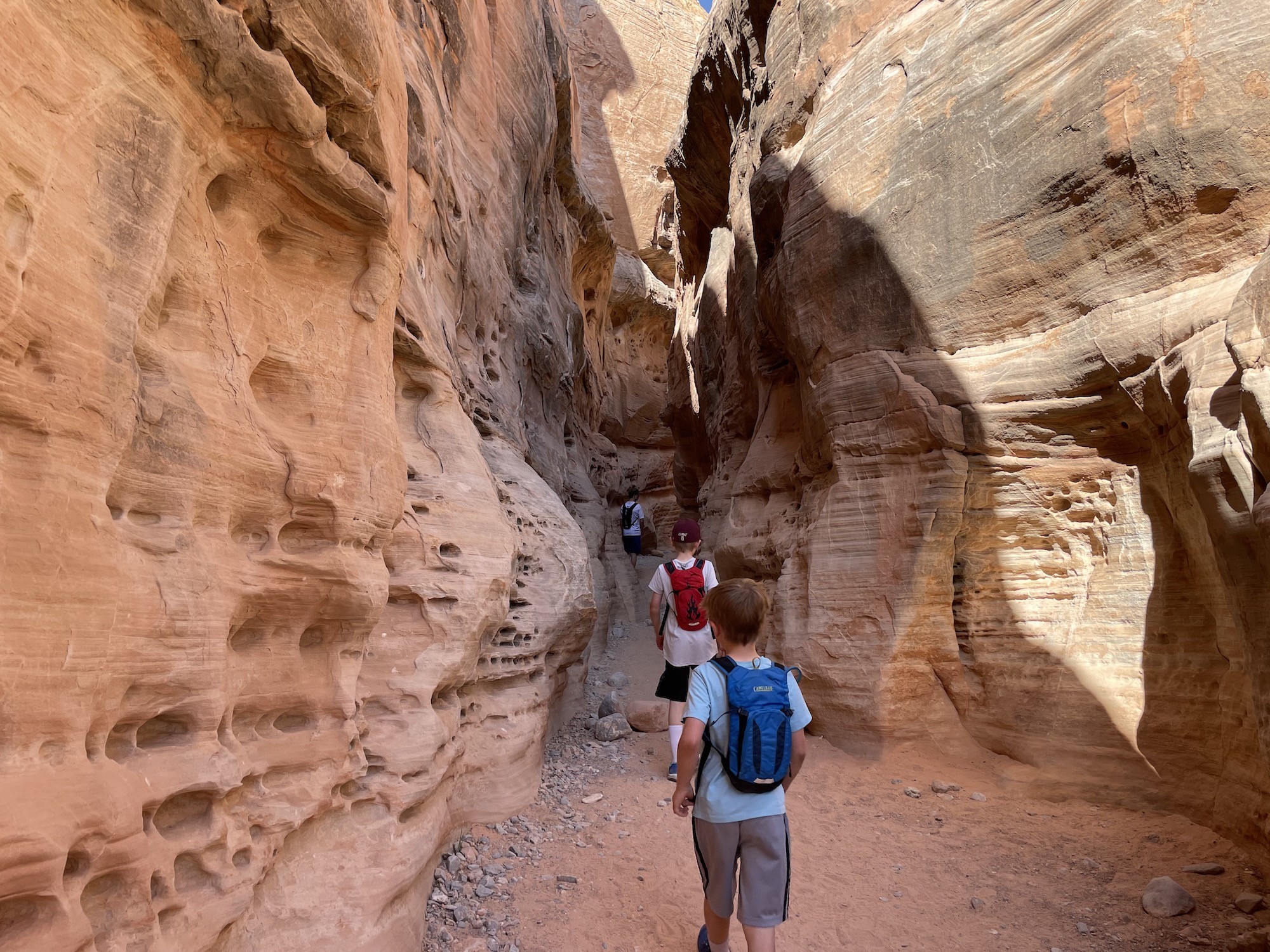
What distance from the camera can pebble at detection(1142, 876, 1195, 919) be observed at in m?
3.47

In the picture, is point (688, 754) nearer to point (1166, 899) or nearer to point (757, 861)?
point (757, 861)

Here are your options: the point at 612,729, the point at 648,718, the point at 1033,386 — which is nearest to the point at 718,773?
the point at 612,729

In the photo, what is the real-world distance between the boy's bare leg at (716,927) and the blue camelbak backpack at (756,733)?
644 millimetres

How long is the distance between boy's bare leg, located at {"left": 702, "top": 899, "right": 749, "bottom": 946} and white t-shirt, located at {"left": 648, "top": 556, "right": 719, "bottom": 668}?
2.41m

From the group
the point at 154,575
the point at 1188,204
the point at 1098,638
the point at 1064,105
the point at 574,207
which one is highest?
the point at 574,207

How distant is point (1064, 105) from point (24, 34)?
6.40 m

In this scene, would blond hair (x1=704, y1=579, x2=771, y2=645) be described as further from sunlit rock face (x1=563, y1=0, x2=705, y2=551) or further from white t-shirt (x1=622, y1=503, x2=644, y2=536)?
sunlit rock face (x1=563, y1=0, x2=705, y2=551)

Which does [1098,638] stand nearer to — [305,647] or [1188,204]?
[1188,204]

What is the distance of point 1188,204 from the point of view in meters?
4.76

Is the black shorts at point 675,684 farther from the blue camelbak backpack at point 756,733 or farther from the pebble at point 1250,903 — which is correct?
the pebble at point 1250,903

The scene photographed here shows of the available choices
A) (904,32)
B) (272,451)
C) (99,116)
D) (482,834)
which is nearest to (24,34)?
(99,116)

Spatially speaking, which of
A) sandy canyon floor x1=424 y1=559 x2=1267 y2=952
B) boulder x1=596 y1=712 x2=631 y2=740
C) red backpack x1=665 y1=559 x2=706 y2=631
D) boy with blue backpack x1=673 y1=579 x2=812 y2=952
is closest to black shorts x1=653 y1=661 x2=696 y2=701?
red backpack x1=665 y1=559 x2=706 y2=631

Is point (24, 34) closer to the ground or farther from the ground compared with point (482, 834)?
farther from the ground

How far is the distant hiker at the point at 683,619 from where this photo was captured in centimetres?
527
